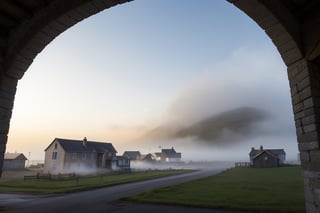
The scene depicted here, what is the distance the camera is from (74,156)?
49594 millimetres

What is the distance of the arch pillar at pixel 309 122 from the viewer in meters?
4.25

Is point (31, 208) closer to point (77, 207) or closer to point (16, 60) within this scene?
point (77, 207)

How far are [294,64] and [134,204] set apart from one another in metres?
13.3

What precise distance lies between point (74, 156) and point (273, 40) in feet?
166

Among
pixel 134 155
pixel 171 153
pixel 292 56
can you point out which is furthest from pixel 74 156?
pixel 171 153

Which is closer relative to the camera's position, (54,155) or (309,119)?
(309,119)

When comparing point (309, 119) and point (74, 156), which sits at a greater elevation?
point (309, 119)

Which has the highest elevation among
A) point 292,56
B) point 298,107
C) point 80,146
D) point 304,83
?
point 80,146

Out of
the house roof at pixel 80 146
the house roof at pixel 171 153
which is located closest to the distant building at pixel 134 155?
the house roof at pixel 171 153

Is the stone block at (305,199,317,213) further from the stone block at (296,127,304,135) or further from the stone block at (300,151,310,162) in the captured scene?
the stone block at (296,127,304,135)

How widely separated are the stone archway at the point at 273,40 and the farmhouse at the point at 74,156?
46776 mm

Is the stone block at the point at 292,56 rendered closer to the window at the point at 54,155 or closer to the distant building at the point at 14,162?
the window at the point at 54,155

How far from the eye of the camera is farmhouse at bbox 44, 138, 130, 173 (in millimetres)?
47938

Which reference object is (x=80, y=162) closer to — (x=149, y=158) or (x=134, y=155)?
(x=134, y=155)
